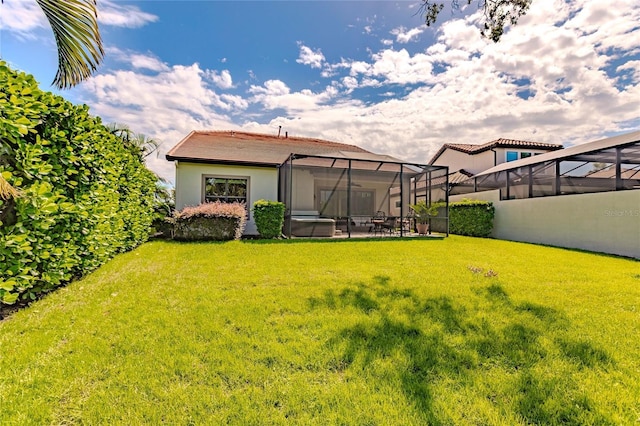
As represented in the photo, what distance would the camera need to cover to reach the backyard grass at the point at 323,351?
2188mm

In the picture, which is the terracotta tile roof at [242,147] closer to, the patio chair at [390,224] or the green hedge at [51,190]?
the patio chair at [390,224]

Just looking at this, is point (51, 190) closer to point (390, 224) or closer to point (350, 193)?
point (350, 193)

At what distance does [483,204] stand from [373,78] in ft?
26.4

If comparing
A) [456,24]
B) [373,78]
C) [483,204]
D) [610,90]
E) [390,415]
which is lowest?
[390,415]

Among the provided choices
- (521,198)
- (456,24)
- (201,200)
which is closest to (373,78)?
(456,24)

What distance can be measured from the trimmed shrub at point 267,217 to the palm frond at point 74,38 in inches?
313

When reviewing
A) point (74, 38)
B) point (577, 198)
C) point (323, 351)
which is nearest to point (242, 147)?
point (74, 38)

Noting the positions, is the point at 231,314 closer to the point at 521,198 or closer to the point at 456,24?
the point at 456,24

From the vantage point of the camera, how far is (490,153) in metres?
22.7

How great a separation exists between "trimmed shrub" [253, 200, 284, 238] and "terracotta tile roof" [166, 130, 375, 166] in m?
3.01

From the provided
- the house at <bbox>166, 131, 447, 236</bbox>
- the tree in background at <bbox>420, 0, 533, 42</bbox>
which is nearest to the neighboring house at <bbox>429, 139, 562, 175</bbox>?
the house at <bbox>166, 131, 447, 236</bbox>

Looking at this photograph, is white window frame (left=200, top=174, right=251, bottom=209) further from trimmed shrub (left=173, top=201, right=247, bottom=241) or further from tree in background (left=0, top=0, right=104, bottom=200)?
tree in background (left=0, top=0, right=104, bottom=200)

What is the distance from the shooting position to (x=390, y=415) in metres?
2.13

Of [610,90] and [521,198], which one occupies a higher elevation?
[610,90]
